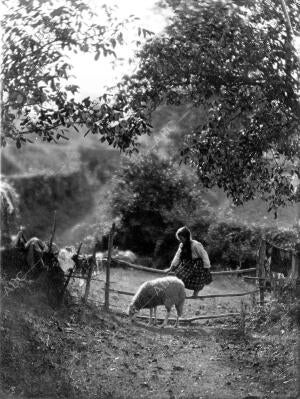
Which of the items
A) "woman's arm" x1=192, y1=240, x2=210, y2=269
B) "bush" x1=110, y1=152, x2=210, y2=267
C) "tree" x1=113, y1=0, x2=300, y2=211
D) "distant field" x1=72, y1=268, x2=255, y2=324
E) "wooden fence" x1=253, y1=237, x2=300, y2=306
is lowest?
"distant field" x1=72, y1=268, x2=255, y2=324

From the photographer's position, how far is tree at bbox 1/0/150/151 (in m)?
4.50

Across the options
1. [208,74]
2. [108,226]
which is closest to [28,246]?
[108,226]

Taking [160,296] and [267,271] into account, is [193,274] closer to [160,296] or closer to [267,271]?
[160,296]

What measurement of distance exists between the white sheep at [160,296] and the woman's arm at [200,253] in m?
0.33

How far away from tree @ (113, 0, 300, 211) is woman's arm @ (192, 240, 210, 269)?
499mm

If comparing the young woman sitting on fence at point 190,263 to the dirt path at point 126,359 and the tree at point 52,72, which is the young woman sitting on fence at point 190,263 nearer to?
the dirt path at point 126,359

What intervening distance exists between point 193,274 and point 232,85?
1.94m

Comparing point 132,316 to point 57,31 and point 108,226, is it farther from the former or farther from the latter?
point 57,31

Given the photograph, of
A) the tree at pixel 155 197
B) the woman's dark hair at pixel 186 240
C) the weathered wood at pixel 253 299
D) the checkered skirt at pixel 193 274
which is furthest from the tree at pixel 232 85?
the weathered wood at pixel 253 299

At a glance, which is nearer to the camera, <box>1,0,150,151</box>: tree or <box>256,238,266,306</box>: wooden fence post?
<box>1,0,150,151</box>: tree

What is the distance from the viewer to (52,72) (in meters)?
4.52

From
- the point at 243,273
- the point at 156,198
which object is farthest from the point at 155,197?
the point at 243,273

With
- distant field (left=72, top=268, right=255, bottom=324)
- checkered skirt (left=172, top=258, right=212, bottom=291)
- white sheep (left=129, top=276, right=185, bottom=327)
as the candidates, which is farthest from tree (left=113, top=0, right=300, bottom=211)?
distant field (left=72, top=268, right=255, bottom=324)

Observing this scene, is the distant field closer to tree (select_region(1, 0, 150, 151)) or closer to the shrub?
the shrub
